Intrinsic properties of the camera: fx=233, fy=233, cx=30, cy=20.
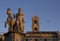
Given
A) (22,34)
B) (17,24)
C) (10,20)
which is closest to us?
(22,34)

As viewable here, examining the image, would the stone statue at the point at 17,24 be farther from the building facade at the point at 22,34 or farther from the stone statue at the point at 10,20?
the stone statue at the point at 10,20

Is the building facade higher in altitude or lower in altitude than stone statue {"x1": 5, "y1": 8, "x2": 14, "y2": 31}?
lower

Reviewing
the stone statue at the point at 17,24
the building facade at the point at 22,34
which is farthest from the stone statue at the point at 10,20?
the stone statue at the point at 17,24

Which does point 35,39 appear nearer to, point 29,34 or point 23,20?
point 29,34

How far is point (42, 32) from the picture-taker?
248 feet

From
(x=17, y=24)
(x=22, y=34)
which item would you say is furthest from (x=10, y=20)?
(x=22, y=34)

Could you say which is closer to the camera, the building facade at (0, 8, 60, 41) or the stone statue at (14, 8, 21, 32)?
the building facade at (0, 8, 60, 41)

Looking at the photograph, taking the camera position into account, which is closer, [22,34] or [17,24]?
[22,34]

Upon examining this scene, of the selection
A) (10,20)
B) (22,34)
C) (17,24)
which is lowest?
(22,34)

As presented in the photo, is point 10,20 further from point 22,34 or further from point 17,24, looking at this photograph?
point 22,34

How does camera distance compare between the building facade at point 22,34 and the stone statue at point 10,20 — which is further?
the stone statue at point 10,20

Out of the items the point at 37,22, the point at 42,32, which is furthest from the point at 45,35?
the point at 37,22

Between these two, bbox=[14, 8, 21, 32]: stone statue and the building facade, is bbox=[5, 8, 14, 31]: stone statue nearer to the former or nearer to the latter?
the building facade

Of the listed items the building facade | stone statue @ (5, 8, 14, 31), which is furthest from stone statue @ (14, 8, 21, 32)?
stone statue @ (5, 8, 14, 31)
